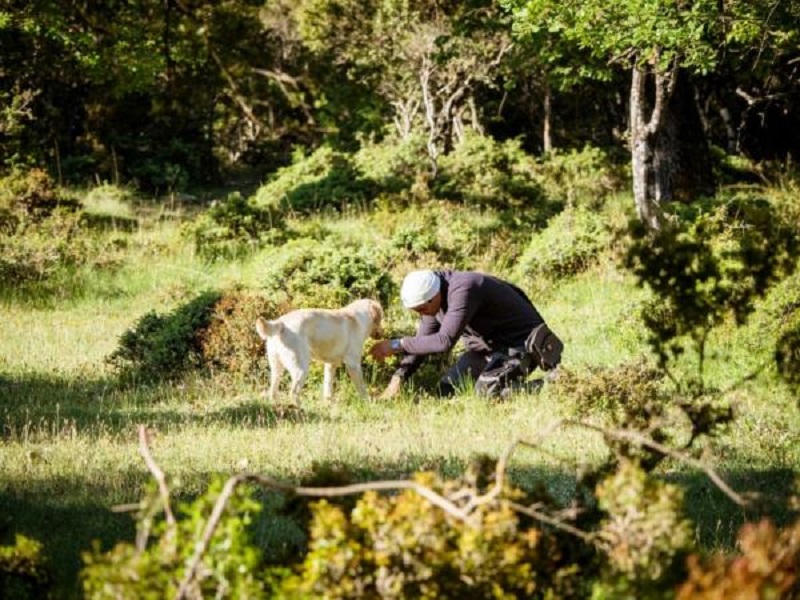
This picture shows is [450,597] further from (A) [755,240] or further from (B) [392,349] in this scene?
(B) [392,349]

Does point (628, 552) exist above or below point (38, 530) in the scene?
above

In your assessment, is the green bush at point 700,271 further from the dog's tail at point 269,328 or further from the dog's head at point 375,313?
the dog's head at point 375,313

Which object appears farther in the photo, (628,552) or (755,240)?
(755,240)

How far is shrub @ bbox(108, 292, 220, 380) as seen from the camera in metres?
10.0

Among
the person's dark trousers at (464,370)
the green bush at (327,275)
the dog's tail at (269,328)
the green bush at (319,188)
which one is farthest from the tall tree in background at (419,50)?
the dog's tail at (269,328)

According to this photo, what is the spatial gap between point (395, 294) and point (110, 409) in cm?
458

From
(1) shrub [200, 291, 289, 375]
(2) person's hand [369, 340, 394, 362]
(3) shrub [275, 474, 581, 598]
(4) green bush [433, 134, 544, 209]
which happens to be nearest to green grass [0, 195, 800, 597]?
(1) shrub [200, 291, 289, 375]

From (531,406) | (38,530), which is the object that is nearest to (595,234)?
(531,406)

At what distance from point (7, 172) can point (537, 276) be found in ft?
45.5

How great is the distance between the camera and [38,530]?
540 centimetres

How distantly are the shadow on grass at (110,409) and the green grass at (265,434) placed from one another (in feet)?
0.07

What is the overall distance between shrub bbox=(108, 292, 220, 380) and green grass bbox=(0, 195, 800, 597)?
0.33 m

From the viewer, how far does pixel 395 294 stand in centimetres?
1214

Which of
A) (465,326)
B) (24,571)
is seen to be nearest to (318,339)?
(465,326)
